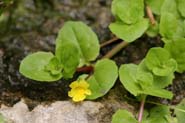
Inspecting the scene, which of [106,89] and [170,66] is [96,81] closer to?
[106,89]

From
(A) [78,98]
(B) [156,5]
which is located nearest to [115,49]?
(B) [156,5]

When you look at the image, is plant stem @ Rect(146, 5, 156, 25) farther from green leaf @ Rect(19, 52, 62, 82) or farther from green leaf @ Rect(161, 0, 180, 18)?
green leaf @ Rect(19, 52, 62, 82)

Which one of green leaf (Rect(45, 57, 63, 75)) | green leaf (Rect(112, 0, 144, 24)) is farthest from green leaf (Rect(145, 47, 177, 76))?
green leaf (Rect(45, 57, 63, 75))

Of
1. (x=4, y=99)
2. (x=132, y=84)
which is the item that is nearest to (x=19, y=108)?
(x=4, y=99)

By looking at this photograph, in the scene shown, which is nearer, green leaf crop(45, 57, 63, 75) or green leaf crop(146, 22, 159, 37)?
green leaf crop(45, 57, 63, 75)

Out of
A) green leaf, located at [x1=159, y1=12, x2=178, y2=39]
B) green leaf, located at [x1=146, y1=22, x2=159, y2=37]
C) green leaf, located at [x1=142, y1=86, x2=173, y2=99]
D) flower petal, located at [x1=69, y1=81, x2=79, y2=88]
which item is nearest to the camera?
green leaf, located at [x1=142, y1=86, x2=173, y2=99]
